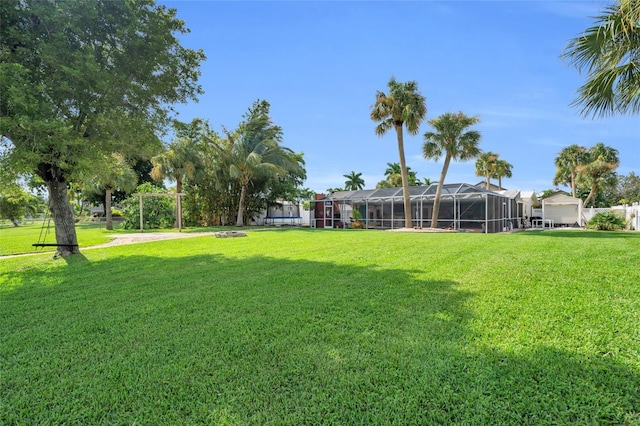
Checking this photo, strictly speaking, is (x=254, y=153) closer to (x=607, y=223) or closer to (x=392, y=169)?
(x=607, y=223)

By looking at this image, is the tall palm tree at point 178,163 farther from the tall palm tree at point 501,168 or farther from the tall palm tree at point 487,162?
the tall palm tree at point 501,168

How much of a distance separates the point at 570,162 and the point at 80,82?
126 ft

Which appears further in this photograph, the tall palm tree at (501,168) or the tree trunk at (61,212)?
the tall palm tree at (501,168)

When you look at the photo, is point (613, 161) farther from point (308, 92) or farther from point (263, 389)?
point (263, 389)

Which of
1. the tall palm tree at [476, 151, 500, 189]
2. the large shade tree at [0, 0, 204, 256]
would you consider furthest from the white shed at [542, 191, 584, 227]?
the large shade tree at [0, 0, 204, 256]

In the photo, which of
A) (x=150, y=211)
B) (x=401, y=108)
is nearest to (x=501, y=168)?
(x=401, y=108)

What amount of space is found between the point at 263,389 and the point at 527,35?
1068cm

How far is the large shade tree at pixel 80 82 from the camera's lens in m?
6.50

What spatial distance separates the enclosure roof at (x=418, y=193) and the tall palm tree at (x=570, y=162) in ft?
60.2

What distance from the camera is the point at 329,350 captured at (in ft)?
8.82

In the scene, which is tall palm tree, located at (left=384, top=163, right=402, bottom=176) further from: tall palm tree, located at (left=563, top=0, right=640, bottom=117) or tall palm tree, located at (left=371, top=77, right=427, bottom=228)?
tall palm tree, located at (left=563, top=0, right=640, bottom=117)

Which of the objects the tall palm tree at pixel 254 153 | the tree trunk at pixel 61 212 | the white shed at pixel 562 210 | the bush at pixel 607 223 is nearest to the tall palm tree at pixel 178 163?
the tall palm tree at pixel 254 153

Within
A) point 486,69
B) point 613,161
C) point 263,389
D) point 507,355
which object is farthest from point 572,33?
point 613,161

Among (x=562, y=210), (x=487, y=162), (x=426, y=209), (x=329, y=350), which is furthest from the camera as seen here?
(x=487, y=162)
